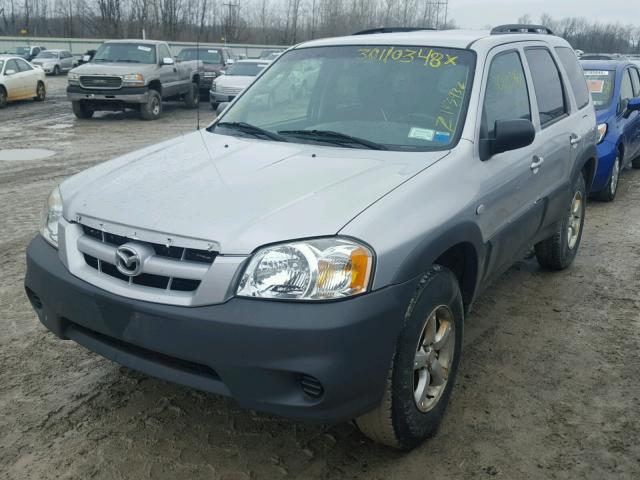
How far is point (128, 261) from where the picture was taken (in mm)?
2547

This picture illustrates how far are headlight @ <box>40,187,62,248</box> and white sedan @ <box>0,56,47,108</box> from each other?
16.7 meters

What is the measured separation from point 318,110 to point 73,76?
13.2 meters

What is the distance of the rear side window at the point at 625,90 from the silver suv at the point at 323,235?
494 centimetres

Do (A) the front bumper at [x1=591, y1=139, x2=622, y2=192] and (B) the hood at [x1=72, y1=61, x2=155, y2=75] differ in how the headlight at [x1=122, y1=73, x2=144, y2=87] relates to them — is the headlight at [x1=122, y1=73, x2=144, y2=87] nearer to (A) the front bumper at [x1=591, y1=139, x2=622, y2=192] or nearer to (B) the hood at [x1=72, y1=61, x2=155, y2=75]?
(B) the hood at [x1=72, y1=61, x2=155, y2=75]

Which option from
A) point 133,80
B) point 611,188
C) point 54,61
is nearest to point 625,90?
point 611,188

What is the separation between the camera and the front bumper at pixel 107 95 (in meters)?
15.3

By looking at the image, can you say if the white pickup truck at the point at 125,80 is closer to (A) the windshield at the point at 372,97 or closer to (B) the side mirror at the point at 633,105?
(B) the side mirror at the point at 633,105

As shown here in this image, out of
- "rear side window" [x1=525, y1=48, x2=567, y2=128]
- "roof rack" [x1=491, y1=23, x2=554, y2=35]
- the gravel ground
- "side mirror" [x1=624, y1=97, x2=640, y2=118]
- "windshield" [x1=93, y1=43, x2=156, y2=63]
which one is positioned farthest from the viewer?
"windshield" [x1=93, y1=43, x2=156, y2=63]

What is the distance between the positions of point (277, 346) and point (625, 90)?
25.9 ft

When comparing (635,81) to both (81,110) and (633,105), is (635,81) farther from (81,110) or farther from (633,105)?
(81,110)

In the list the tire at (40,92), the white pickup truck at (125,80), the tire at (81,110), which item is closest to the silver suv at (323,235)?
the white pickup truck at (125,80)

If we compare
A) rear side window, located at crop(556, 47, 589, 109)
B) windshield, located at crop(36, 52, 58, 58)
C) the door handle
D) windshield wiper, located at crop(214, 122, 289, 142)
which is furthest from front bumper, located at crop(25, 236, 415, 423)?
windshield, located at crop(36, 52, 58, 58)

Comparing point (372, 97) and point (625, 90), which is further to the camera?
point (625, 90)

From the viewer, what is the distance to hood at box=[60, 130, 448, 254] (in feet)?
8.16
